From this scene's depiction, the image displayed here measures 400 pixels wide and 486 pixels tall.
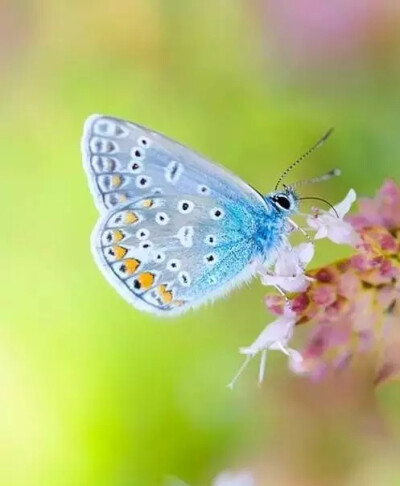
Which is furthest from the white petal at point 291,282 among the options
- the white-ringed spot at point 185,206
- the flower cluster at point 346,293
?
the white-ringed spot at point 185,206

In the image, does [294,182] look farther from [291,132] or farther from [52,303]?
[52,303]

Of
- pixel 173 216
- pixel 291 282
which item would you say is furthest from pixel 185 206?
pixel 291 282

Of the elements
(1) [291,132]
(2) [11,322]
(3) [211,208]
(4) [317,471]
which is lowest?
(4) [317,471]

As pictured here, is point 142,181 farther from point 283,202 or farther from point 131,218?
point 283,202

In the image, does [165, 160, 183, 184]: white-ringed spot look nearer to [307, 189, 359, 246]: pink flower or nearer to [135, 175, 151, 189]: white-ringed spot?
[135, 175, 151, 189]: white-ringed spot

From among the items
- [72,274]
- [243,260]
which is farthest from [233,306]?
[72,274]

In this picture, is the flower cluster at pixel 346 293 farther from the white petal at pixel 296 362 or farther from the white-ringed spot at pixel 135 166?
the white-ringed spot at pixel 135 166
